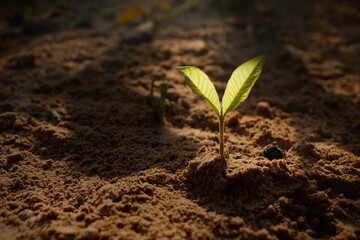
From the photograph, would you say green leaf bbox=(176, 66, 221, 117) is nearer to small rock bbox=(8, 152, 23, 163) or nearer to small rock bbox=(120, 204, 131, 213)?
small rock bbox=(120, 204, 131, 213)

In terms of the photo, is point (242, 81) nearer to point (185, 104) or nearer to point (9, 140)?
point (185, 104)

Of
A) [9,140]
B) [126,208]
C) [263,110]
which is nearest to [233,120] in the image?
[263,110]

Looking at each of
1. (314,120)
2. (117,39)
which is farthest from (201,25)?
(314,120)

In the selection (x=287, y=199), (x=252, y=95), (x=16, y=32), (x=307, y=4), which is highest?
(x=307, y=4)

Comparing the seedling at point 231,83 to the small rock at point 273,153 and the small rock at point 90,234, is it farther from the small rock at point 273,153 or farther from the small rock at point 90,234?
the small rock at point 90,234

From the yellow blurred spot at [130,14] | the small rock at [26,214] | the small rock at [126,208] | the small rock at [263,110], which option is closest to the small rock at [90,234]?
the small rock at [126,208]

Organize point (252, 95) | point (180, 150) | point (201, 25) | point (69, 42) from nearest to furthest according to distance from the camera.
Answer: point (180, 150)
point (252, 95)
point (69, 42)
point (201, 25)

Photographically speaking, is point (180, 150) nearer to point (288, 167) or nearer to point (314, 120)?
point (288, 167)
